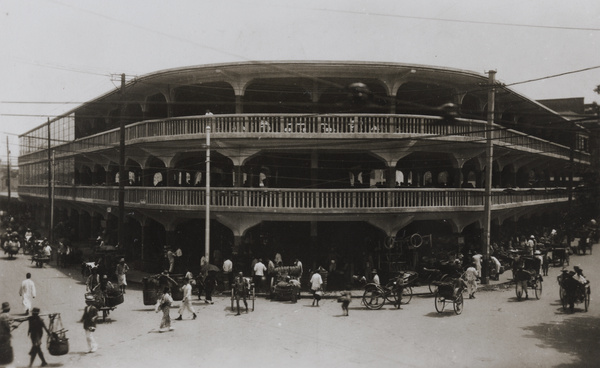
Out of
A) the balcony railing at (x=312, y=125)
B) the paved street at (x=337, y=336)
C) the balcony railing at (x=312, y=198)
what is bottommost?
the paved street at (x=337, y=336)

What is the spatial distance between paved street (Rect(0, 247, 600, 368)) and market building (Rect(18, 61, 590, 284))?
14.7 feet

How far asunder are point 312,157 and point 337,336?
1097cm

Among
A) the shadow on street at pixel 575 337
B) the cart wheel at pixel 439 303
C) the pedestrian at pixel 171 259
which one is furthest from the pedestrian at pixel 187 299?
the shadow on street at pixel 575 337

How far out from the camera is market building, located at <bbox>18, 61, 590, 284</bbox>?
78.6 ft

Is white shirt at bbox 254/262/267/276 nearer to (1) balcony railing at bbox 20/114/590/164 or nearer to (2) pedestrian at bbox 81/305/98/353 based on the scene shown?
(1) balcony railing at bbox 20/114/590/164

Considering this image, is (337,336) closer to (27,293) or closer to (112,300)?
(112,300)

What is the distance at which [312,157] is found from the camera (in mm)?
25375

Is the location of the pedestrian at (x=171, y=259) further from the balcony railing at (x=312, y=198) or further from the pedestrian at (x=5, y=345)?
the pedestrian at (x=5, y=345)

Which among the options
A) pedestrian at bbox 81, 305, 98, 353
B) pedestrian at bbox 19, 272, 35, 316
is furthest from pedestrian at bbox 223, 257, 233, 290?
pedestrian at bbox 81, 305, 98, 353

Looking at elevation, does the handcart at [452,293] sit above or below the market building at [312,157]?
below

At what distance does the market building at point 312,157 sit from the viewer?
24.0 metres

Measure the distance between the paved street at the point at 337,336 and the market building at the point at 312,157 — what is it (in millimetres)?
4489

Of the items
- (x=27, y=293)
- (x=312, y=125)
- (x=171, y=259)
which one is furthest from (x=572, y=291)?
(x=27, y=293)

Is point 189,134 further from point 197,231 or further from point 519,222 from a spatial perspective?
point 519,222
